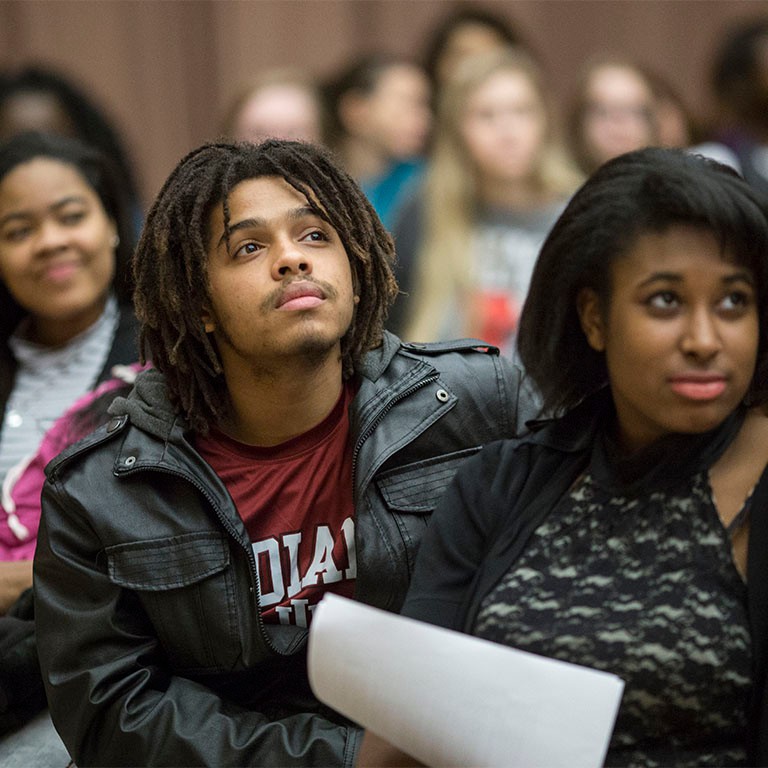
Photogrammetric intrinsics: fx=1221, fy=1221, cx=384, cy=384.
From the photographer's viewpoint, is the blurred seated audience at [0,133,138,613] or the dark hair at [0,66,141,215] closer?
the blurred seated audience at [0,133,138,613]

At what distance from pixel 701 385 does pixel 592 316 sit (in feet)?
0.51

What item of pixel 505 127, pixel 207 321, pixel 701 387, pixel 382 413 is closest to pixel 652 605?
pixel 701 387

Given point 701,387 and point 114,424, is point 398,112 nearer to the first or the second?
point 114,424

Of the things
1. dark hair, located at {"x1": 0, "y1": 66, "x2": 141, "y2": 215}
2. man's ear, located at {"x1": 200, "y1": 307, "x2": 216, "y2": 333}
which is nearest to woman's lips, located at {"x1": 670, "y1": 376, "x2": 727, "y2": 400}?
man's ear, located at {"x1": 200, "y1": 307, "x2": 216, "y2": 333}

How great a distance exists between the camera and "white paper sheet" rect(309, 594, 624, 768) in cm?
107

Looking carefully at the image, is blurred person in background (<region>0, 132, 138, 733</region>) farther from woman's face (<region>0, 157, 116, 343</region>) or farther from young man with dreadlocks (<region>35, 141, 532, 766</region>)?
young man with dreadlocks (<region>35, 141, 532, 766</region>)

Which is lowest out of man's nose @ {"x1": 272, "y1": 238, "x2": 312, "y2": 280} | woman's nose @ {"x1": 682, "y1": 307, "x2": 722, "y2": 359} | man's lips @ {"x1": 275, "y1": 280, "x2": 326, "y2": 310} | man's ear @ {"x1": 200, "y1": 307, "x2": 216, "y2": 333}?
man's ear @ {"x1": 200, "y1": 307, "x2": 216, "y2": 333}

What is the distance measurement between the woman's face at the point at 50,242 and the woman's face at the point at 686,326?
114 centimetres

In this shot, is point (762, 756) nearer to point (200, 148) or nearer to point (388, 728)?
point (388, 728)

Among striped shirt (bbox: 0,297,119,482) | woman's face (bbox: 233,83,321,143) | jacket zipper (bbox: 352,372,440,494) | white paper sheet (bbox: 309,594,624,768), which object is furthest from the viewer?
woman's face (bbox: 233,83,321,143)

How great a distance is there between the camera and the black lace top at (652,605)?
1.12 meters

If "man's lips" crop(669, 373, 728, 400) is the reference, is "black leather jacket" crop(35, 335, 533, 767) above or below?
below

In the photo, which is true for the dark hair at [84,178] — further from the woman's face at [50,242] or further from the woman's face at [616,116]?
the woman's face at [616,116]

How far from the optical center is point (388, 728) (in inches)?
45.2
